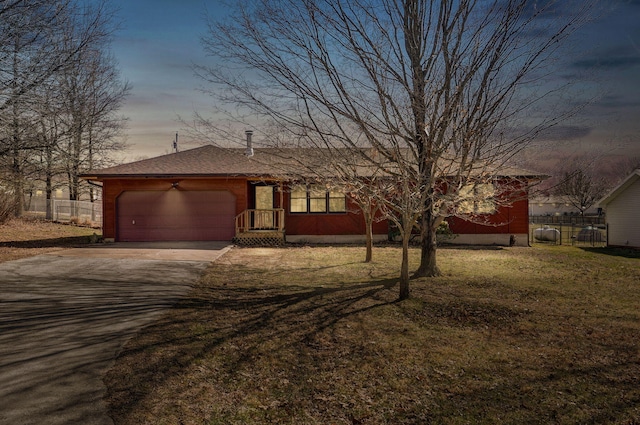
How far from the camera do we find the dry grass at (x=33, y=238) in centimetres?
1385

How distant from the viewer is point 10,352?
500cm

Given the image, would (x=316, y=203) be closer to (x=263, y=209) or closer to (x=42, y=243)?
(x=263, y=209)

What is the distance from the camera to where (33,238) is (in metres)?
18.8

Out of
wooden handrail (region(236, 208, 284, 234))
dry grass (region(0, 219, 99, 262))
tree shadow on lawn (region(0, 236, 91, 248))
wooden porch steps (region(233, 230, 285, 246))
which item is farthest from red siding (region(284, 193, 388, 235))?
dry grass (region(0, 219, 99, 262))

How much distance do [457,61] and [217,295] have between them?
6.16 metres

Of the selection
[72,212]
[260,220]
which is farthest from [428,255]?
[72,212]

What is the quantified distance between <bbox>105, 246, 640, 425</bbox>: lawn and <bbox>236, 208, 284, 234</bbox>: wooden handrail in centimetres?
810

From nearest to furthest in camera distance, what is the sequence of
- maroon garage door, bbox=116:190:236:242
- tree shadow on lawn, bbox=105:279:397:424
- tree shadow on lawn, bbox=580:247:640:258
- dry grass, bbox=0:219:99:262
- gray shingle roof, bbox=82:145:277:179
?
1. tree shadow on lawn, bbox=105:279:397:424
2. dry grass, bbox=0:219:99:262
3. tree shadow on lawn, bbox=580:247:640:258
4. gray shingle roof, bbox=82:145:277:179
5. maroon garage door, bbox=116:190:236:242

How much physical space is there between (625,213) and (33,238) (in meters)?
27.0

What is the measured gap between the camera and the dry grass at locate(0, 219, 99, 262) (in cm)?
1385

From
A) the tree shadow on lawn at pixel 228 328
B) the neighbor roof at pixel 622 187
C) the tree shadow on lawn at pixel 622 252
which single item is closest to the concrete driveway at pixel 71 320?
the tree shadow on lawn at pixel 228 328

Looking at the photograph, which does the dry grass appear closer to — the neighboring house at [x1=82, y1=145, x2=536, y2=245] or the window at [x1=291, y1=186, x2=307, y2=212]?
the neighboring house at [x1=82, y1=145, x2=536, y2=245]

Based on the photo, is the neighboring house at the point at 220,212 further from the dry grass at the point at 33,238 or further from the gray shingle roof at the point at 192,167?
the dry grass at the point at 33,238

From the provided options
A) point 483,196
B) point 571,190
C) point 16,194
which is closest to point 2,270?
point 483,196
